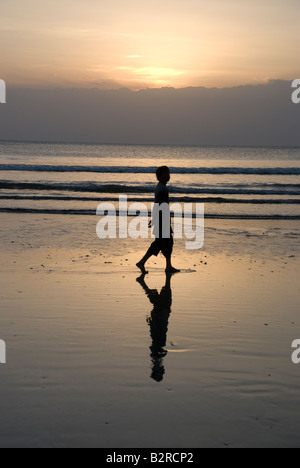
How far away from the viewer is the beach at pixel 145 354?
3.81 metres

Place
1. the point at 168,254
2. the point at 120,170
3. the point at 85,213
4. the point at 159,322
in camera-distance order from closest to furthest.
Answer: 1. the point at 159,322
2. the point at 168,254
3. the point at 85,213
4. the point at 120,170

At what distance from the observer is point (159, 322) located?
639cm

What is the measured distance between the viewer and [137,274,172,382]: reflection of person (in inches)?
195

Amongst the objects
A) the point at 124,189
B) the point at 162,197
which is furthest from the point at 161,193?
the point at 124,189

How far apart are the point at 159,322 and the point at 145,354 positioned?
1.16 meters

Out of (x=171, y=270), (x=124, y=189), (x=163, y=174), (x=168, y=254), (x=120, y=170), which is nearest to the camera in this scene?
(x=163, y=174)

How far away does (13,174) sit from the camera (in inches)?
1305

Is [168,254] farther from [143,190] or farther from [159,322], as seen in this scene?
[143,190]

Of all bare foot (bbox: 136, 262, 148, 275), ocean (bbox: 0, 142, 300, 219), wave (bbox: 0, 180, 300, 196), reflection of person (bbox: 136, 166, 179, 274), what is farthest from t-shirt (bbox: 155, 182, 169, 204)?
wave (bbox: 0, 180, 300, 196)

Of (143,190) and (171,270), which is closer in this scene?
(171,270)

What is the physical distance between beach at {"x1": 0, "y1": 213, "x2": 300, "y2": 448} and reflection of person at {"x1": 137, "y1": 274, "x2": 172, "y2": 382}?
28 millimetres
